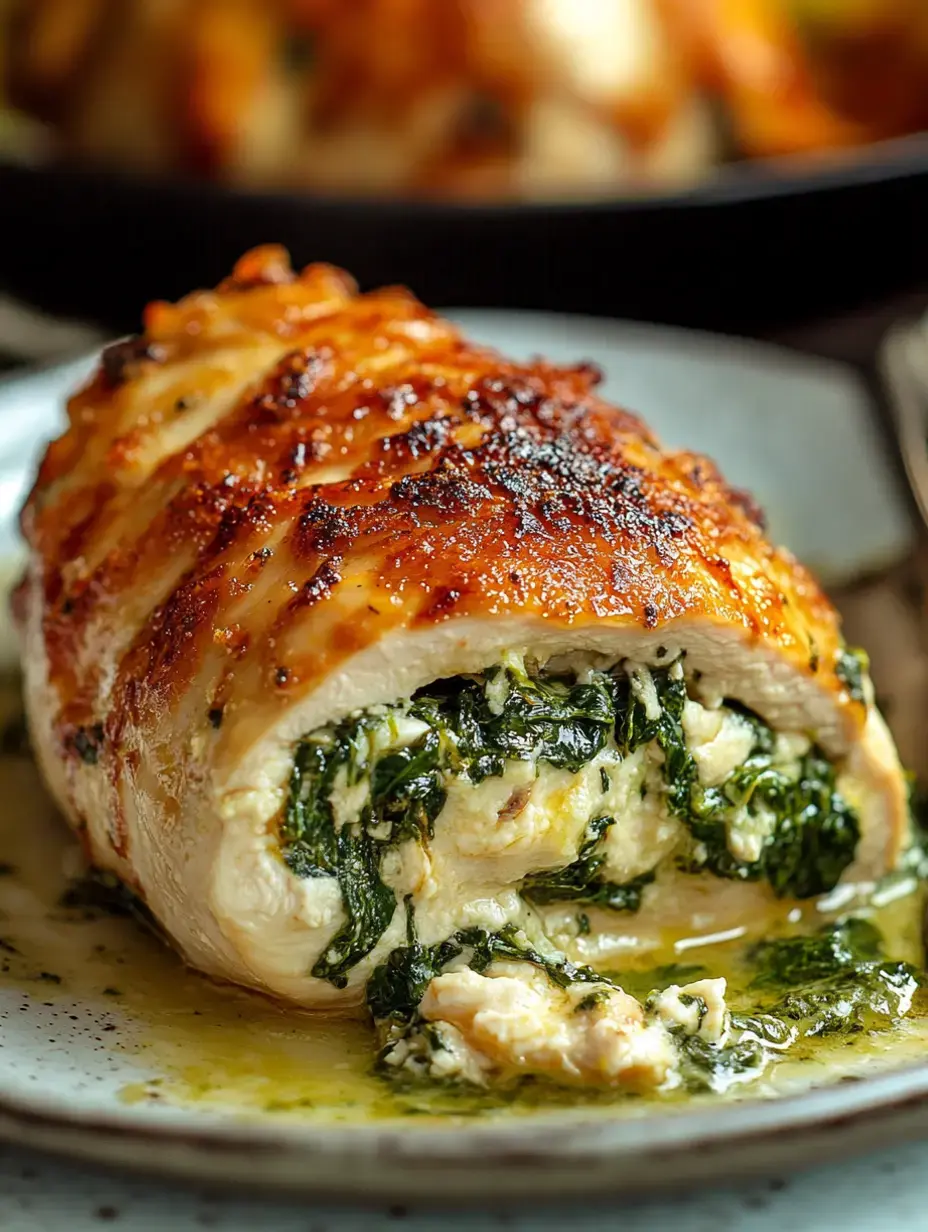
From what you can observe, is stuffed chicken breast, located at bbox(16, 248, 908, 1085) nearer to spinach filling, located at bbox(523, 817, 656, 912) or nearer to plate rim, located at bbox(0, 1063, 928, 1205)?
spinach filling, located at bbox(523, 817, 656, 912)

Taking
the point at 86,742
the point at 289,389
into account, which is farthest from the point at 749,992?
the point at 289,389

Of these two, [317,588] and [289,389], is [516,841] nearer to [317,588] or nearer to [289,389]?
[317,588]

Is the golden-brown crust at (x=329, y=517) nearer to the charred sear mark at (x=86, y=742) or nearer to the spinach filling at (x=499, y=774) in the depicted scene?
the charred sear mark at (x=86, y=742)

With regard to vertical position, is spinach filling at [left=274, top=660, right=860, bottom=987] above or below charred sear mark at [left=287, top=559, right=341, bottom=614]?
below

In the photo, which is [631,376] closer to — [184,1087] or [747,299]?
[747,299]

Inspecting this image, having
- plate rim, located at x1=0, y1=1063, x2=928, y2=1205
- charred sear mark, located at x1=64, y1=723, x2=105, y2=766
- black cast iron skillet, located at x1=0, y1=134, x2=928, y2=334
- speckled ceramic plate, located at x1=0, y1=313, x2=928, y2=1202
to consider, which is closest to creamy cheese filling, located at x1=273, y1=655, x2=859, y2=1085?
speckled ceramic plate, located at x1=0, y1=313, x2=928, y2=1202

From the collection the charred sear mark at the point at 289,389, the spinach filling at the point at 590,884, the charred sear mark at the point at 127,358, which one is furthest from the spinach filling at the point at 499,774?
the charred sear mark at the point at 127,358
